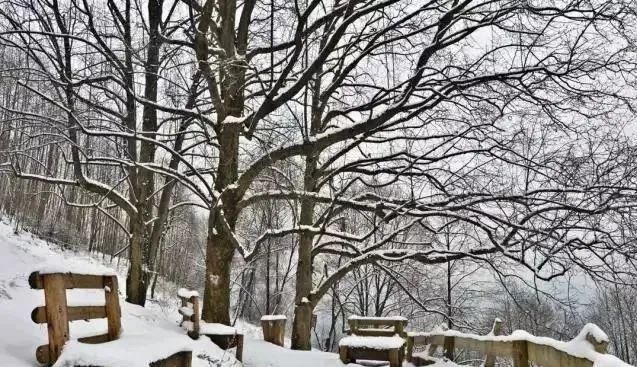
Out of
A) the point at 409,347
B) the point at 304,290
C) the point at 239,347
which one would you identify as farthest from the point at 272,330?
the point at 239,347

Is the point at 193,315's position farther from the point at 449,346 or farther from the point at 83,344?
the point at 449,346

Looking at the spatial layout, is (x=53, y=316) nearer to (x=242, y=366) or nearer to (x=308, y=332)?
(x=242, y=366)

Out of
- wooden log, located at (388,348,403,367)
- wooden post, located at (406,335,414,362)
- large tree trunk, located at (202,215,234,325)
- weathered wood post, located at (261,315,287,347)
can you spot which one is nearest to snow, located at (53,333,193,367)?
large tree trunk, located at (202,215,234,325)

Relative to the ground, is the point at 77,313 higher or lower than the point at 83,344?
higher

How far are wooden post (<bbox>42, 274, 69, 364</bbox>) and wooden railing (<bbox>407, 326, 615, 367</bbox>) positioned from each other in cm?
367

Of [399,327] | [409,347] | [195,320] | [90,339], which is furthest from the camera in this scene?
[399,327]

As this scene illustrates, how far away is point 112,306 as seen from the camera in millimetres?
4652

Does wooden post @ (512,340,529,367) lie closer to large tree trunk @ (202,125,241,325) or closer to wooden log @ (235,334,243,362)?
wooden log @ (235,334,243,362)

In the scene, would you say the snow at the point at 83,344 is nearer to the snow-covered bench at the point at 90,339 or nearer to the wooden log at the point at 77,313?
the snow-covered bench at the point at 90,339

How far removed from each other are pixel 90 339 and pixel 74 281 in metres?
0.61

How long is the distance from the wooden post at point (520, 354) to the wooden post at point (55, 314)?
439 cm

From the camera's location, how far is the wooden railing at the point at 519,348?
3350 millimetres

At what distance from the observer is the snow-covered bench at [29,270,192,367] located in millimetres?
3461

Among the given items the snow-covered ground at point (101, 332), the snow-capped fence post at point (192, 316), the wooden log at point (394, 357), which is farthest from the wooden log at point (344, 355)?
the snow-capped fence post at point (192, 316)
